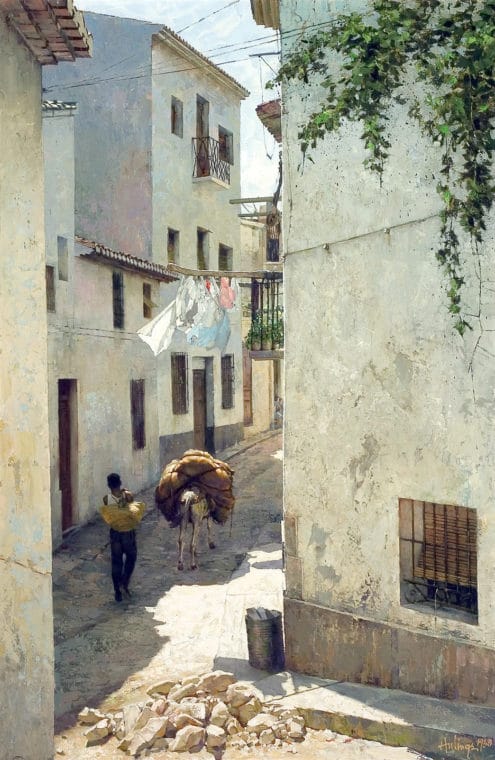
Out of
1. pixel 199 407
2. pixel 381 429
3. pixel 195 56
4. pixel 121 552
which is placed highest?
pixel 195 56

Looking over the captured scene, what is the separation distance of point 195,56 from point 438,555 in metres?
18.7

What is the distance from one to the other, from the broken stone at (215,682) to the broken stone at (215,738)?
0.65 m

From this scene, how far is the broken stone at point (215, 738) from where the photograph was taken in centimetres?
689

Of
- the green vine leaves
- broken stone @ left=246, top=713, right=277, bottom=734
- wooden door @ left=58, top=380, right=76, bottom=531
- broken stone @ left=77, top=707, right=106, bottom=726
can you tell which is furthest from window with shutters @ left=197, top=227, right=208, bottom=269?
broken stone @ left=246, top=713, right=277, bottom=734

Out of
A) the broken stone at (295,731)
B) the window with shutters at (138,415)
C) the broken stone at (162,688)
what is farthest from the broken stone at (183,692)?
the window with shutters at (138,415)

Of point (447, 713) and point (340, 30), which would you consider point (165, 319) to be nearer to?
point (340, 30)

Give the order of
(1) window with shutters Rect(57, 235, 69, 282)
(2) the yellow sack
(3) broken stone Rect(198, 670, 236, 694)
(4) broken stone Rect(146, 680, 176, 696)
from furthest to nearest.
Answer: (1) window with shutters Rect(57, 235, 69, 282) → (2) the yellow sack → (4) broken stone Rect(146, 680, 176, 696) → (3) broken stone Rect(198, 670, 236, 694)

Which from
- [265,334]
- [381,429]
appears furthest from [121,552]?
[381,429]

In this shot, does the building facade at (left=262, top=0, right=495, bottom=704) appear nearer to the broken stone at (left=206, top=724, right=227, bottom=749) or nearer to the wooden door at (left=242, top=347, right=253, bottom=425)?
the broken stone at (left=206, top=724, right=227, bottom=749)

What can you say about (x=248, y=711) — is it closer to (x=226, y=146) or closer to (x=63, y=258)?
(x=63, y=258)

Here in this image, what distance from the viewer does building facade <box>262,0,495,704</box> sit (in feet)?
23.9

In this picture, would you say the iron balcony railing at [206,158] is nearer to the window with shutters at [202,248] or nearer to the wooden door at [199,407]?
the window with shutters at [202,248]
